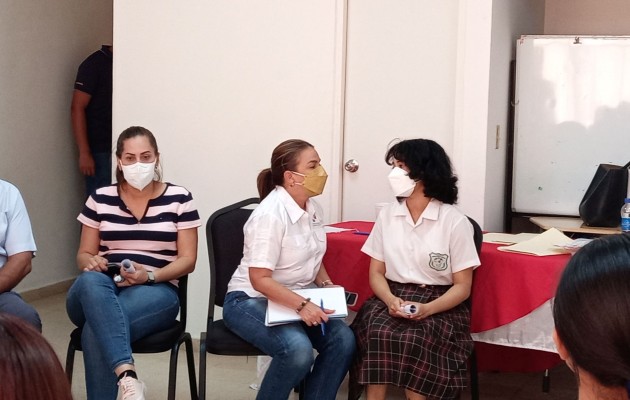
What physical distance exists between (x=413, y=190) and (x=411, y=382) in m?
0.70

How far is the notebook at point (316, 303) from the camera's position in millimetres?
3008

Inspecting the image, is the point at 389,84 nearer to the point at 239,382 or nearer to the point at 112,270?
the point at 239,382

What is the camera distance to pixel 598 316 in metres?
1.08

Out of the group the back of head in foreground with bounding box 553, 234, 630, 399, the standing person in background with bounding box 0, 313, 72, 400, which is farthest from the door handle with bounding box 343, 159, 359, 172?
the standing person in background with bounding box 0, 313, 72, 400

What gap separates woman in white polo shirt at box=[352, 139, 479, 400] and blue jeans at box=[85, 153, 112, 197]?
2663 mm

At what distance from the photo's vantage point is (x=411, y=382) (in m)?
3.02

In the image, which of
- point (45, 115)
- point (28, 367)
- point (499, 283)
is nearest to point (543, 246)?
point (499, 283)

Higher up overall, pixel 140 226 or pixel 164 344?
pixel 140 226

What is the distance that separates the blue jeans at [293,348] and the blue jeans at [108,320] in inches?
10.7

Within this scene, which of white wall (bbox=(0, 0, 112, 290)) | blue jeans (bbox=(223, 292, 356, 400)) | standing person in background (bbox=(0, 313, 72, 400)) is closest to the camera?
standing person in background (bbox=(0, 313, 72, 400))

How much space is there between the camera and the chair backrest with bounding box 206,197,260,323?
3271 mm

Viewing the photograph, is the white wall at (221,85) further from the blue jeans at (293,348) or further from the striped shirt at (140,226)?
the blue jeans at (293,348)

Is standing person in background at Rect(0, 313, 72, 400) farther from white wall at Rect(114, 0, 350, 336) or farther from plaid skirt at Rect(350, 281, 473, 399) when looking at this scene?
white wall at Rect(114, 0, 350, 336)

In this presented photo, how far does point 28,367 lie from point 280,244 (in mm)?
2270
